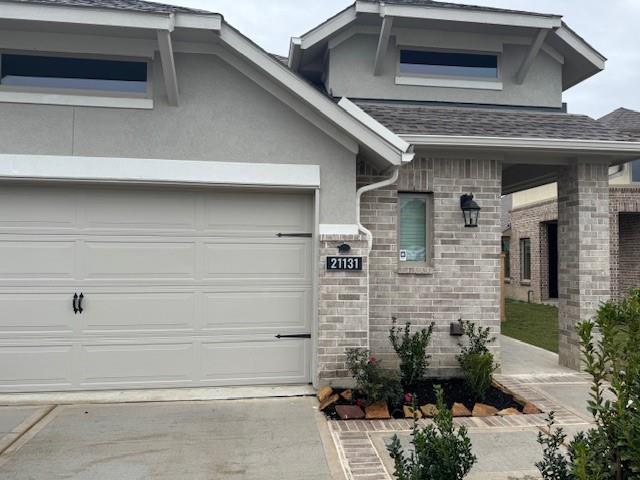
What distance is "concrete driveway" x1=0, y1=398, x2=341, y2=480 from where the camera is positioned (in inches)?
147

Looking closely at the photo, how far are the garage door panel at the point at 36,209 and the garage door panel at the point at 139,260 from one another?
449 mm

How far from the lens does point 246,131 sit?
5.59 metres

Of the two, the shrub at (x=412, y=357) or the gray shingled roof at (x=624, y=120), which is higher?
the gray shingled roof at (x=624, y=120)

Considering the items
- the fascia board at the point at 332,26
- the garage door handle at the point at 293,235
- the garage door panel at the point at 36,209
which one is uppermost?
the fascia board at the point at 332,26

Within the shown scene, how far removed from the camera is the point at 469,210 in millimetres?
6410

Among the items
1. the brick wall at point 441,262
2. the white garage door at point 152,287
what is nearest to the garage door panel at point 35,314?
the white garage door at point 152,287

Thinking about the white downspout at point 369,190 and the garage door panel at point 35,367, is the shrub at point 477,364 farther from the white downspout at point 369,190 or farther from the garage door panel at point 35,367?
the garage door panel at point 35,367

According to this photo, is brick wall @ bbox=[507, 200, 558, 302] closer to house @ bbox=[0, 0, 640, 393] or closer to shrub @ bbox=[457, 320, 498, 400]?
house @ bbox=[0, 0, 640, 393]

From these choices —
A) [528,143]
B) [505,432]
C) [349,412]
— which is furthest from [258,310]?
[528,143]

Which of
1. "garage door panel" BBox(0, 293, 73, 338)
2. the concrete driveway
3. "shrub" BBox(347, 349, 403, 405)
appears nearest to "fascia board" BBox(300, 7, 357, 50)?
"shrub" BBox(347, 349, 403, 405)

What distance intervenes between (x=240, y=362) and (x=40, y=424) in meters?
2.18

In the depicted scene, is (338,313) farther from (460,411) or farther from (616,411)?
(616,411)

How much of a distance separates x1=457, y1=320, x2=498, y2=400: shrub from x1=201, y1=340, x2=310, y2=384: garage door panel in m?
2.01

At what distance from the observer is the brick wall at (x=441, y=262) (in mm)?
6320
